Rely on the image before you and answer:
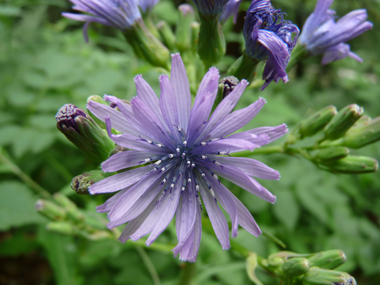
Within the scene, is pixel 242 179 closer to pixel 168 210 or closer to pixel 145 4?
pixel 168 210

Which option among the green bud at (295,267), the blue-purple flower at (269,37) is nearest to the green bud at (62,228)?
the green bud at (295,267)

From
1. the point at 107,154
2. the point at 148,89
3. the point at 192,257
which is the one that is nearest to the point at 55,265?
the point at 107,154

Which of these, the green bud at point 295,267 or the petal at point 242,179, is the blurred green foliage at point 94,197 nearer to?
the green bud at point 295,267

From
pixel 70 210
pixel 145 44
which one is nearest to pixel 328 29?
pixel 145 44

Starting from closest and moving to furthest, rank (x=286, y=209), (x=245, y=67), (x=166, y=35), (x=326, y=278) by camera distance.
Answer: (x=326, y=278) < (x=245, y=67) < (x=166, y=35) < (x=286, y=209)

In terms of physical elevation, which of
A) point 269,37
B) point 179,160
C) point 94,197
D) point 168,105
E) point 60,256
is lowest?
point 60,256
